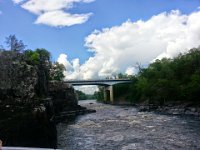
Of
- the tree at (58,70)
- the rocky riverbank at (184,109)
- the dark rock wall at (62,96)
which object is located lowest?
the rocky riverbank at (184,109)

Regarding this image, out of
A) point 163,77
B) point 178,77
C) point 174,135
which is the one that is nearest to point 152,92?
point 163,77

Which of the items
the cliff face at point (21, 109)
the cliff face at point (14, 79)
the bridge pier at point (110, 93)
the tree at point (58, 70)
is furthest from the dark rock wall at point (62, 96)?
the bridge pier at point (110, 93)

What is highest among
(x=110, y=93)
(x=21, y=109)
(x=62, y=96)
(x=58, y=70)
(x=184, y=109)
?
(x=58, y=70)

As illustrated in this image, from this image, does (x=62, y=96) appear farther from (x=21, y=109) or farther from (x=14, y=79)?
(x=21, y=109)

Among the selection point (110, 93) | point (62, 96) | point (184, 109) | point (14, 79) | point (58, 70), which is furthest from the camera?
point (110, 93)

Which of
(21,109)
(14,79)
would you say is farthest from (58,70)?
(21,109)

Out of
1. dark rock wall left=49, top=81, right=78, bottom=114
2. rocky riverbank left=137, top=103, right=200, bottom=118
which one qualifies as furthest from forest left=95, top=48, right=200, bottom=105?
dark rock wall left=49, top=81, right=78, bottom=114

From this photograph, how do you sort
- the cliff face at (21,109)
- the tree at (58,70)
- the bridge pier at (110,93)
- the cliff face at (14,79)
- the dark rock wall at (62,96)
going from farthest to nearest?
1. the bridge pier at (110,93)
2. the tree at (58,70)
3. the dark rock wall at (62,96)
4. the cliff face at (14,79)
5. the cliff face at (21,109)

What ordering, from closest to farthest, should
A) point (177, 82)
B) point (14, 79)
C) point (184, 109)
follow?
point (14, 79), point (184, 109), point (177, 82)

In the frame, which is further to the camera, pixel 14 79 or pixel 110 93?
pixel 110 93

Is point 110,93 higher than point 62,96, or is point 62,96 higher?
point 110,93

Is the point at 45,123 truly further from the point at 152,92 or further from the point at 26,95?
the point at 152,92

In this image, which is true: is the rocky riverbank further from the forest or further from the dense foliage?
the dense foliage

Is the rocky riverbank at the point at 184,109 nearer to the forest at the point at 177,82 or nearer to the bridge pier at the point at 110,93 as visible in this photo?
the forest at the point at 177,82
